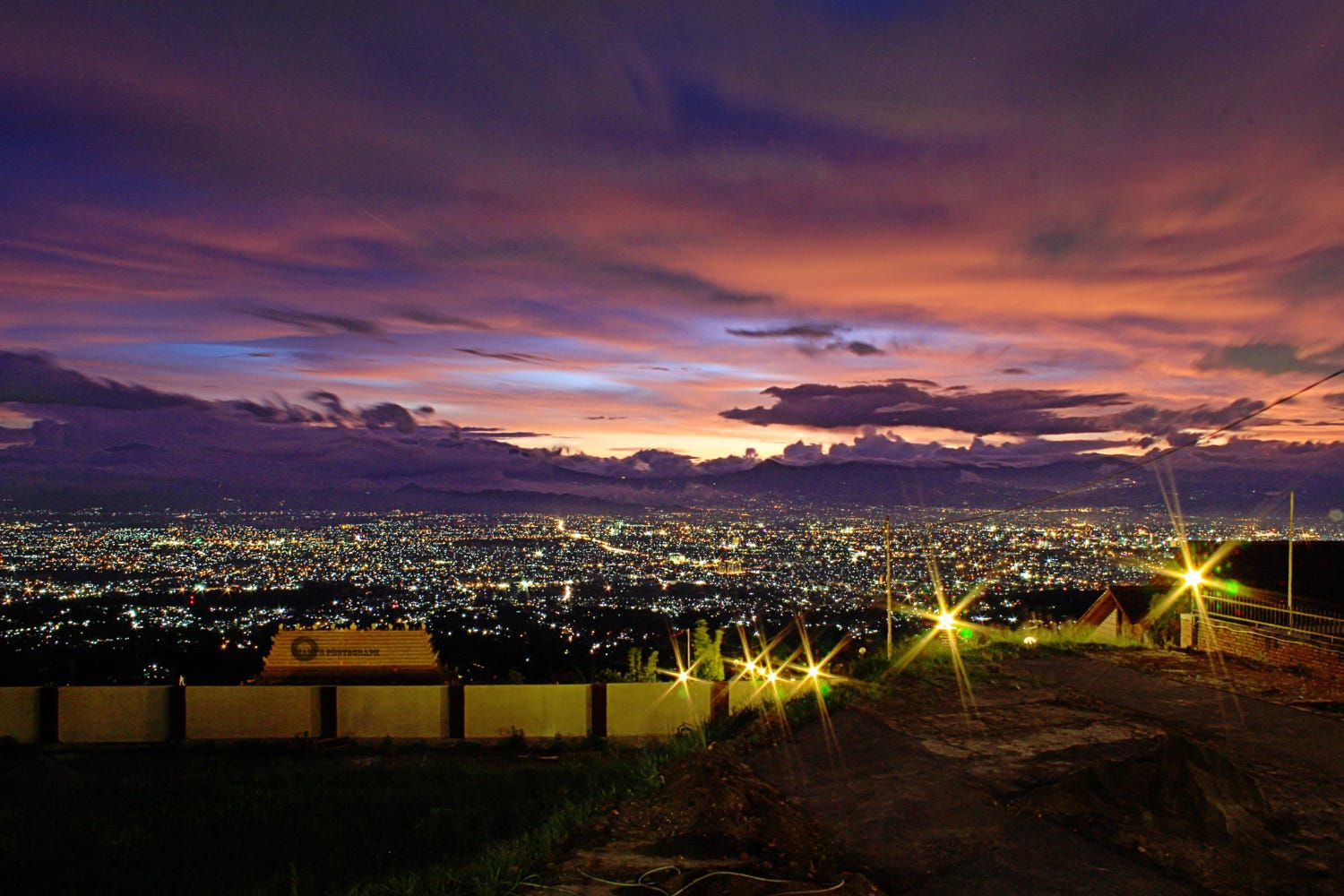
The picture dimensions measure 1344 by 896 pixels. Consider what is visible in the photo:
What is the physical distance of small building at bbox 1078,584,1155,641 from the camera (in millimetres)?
23359

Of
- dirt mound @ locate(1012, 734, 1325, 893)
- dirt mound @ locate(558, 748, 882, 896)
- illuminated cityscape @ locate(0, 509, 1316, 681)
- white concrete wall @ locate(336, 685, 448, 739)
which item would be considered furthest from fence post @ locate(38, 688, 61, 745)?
dirt mound @ locate(1012, 734, 1325, 893)

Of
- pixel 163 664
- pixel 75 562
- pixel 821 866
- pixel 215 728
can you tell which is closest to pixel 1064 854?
pixel 821 866

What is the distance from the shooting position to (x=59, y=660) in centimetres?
3338

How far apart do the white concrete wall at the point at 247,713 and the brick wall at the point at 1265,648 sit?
1653 centimetres

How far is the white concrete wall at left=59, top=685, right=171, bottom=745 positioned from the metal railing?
64.5 ft

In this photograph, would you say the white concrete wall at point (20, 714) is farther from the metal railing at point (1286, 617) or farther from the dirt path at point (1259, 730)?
the metal railing at point (1286, 617)

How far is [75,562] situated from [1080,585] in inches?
3316

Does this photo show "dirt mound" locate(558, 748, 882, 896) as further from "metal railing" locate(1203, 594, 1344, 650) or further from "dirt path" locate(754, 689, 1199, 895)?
"metal railing" locate(1203, 594, 1344, 650)

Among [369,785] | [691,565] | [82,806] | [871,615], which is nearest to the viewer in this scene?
[82,806]

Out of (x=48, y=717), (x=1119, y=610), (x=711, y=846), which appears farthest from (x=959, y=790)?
(x=1119, y=610)

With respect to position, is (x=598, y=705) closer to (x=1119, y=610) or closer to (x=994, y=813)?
(x=994, y=813)

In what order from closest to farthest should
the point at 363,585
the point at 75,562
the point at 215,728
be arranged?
the point at 215,728 → the point at 363,585 → the point at 75,562

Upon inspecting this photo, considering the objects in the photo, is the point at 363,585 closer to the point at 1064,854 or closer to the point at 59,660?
the point at 59,660

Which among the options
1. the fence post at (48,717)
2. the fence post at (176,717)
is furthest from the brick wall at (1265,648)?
the fence post at (48,717)
